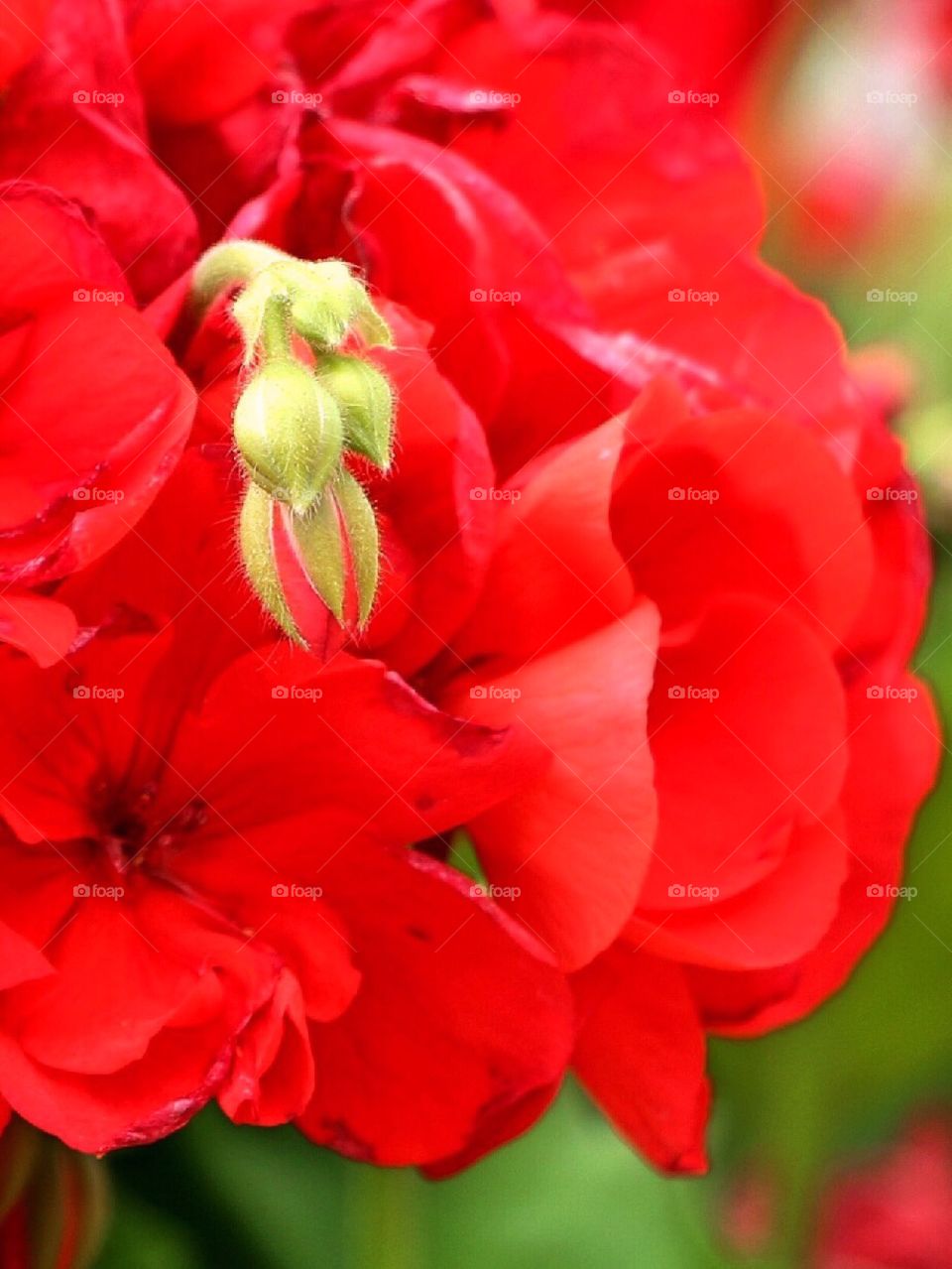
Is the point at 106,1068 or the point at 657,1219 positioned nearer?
the point at 106,1068

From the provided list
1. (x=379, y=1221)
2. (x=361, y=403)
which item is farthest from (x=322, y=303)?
(x=379, y=1221)

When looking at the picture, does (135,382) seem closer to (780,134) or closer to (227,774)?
(227,774)

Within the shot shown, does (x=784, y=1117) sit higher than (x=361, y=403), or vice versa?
(x=361, y=403)

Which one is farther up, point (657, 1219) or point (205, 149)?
point (205, 149)

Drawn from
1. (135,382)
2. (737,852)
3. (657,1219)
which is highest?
(135,382)

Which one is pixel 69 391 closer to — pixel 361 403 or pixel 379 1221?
pixel 361 403

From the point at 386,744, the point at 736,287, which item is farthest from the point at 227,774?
the point at 736,287

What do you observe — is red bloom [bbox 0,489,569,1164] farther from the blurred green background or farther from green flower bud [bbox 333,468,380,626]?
the blurred green background

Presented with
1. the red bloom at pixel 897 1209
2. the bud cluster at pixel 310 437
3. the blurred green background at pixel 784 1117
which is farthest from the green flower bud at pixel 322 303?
the red bloom at pixel 897 1209
